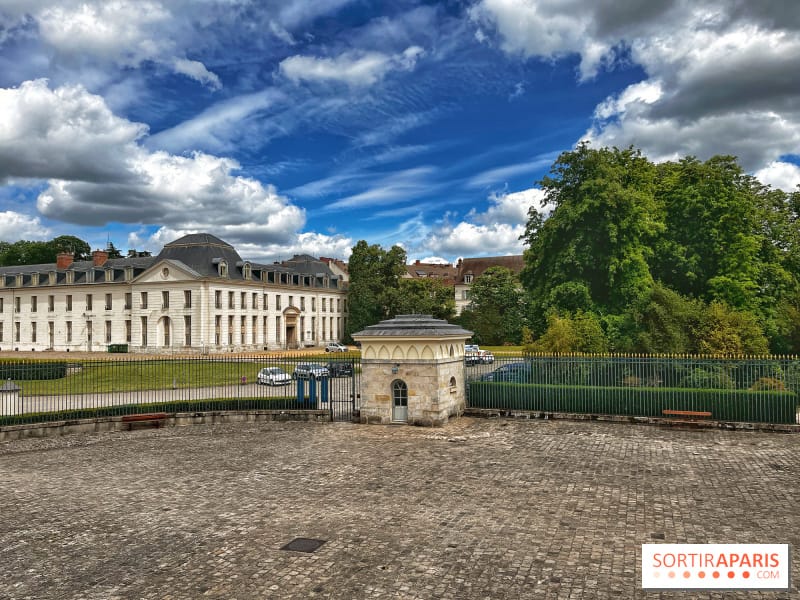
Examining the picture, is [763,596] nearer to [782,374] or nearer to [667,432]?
[667,432]

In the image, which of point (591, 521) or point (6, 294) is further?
point (6, 294)

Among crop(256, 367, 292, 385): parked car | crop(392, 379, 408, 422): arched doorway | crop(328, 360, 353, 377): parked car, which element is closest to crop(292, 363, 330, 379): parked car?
crop(328, 360, 353, 377): parked car

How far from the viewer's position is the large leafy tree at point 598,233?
32.5 meters

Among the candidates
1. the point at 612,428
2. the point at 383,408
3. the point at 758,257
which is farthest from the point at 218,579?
the point at 758,257

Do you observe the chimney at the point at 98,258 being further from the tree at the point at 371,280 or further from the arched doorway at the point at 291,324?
the tree at the point at 371,280

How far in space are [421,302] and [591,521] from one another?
55.7m

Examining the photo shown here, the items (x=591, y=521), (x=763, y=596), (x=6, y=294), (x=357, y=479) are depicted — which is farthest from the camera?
(x=6, y=294)

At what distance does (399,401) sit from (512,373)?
4.90m

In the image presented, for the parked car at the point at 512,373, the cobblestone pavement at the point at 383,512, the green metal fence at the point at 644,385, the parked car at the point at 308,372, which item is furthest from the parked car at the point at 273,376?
the cobblestone pavement at the point at 383,512

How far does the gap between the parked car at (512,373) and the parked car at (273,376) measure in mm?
11675

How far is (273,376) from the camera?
31312 millimetres

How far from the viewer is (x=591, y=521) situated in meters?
10.1

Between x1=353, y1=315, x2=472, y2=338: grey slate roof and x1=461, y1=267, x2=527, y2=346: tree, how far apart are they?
1630 inches

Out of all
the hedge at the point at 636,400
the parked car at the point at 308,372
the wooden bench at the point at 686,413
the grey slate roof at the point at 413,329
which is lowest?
the wooden bench at the point at 686,413
